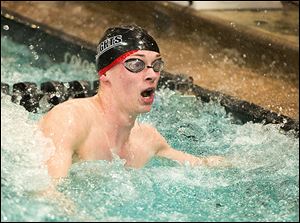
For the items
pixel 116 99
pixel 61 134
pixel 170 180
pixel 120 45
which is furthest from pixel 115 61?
pixel 170 180

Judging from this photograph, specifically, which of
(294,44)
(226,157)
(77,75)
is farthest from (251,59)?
(226,157)

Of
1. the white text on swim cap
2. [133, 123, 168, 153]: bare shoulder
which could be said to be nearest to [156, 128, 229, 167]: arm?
[133, 123, 168, 153]: bare shoulder

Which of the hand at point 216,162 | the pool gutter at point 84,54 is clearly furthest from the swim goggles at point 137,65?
the pool gutter at point 84,54

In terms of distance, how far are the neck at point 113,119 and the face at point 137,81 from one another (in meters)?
0.04

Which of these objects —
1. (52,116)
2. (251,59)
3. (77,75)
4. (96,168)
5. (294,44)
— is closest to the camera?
(52,116)

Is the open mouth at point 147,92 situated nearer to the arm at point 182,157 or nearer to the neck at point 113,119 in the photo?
the neck at point 113,119

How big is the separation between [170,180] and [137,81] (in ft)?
1.77

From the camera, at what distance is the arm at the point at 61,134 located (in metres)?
2.63

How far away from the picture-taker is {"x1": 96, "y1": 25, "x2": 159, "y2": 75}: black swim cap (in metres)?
3.07

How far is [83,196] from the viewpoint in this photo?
8.41 feet

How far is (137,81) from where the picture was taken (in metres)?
3.02

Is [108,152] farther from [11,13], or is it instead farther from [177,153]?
[11,13]

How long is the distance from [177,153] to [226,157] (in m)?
0.28

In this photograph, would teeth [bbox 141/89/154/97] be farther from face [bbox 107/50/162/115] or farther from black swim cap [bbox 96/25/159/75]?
black swim cap [bbox 96/25/159/75]
